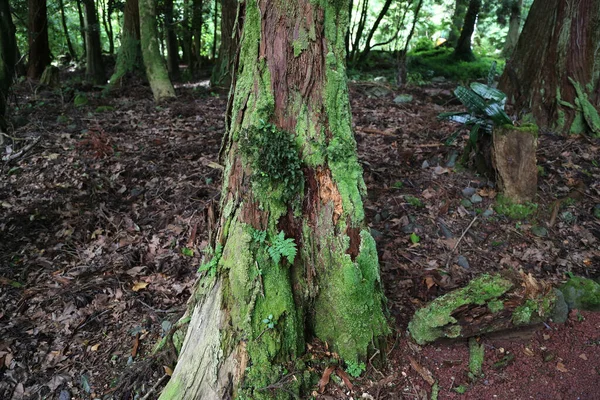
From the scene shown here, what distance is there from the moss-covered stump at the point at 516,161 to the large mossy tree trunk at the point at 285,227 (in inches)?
92.5

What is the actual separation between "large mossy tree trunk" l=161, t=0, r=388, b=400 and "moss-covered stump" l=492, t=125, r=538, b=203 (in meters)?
2.35

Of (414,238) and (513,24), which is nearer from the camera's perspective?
(414,238)

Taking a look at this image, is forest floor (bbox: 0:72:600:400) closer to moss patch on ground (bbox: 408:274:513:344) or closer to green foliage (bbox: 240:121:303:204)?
moss patch on ground (bbox: 408:274:513:344)

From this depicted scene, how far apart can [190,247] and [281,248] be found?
1.90 meters

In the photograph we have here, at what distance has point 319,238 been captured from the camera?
101 inches

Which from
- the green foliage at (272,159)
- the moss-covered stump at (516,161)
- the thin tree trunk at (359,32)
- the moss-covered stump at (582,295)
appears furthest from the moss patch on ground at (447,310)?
the thin tree trunk at (359,32)

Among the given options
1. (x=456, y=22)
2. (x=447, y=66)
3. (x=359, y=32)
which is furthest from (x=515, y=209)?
(x=456, y=22)

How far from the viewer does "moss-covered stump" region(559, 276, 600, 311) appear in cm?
298

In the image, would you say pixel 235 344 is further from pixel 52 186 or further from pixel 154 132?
pixel 154 132

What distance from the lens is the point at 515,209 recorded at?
13.8 feet

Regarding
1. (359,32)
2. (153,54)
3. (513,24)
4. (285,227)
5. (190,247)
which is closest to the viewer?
(285,227)

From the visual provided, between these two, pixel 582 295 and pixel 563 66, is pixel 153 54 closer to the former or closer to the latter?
Result: pixel 563 66

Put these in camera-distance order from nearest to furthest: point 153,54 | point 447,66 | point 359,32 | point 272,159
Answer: point 272,159
point 153,54
point 447,66
point 359,32

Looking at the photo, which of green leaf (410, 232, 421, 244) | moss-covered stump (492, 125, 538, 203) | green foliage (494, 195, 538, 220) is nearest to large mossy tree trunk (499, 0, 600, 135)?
moss-covered stump (492, 125, 538, 203)
